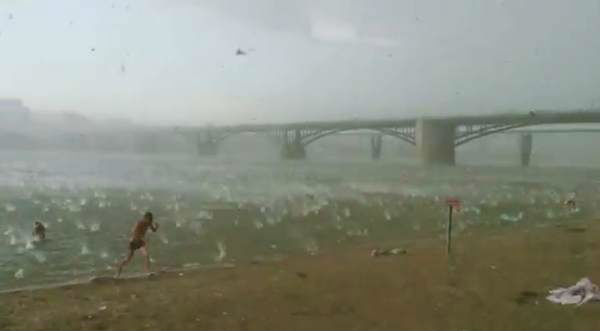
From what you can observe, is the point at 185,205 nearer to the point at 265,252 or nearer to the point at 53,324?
the point at 265,252

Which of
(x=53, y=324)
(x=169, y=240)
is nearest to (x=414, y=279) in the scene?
(x=53, y=324)

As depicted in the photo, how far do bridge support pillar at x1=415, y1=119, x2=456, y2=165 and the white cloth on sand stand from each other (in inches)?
3294

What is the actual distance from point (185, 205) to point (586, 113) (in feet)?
201

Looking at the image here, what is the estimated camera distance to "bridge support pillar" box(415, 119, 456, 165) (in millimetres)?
92312

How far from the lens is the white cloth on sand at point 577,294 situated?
890 centimetres

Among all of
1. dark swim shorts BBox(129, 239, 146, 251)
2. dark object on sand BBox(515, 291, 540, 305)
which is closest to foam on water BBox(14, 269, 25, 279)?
dark swim shorts BBox(129, 239, 146, 251)

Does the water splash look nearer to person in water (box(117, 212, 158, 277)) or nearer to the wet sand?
person in water (box(117, 212, 158, 277))

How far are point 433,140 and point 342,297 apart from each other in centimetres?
8556

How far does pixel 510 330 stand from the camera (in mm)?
7848

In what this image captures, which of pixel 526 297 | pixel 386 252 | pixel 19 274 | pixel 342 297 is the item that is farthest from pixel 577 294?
pixel 19 274

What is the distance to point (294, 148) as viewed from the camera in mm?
111312

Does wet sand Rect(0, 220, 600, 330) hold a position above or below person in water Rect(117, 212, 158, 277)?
below

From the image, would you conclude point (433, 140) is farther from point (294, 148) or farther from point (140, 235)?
point (140, 235)

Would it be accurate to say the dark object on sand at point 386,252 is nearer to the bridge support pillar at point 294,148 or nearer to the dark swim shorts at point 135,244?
the dark swim shorts at point 135,244
